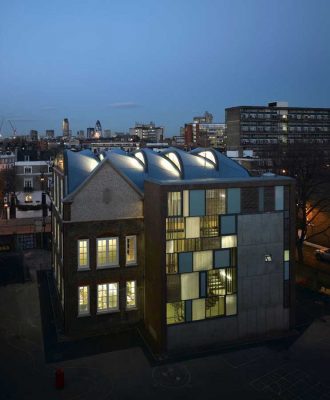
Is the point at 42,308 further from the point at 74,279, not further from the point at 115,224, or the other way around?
the point at 115,224

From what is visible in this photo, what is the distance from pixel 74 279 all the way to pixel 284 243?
46.5 feet

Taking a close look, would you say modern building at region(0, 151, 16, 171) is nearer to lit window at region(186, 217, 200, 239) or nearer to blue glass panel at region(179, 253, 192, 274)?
lit window at region(186, 217, 200, 239)

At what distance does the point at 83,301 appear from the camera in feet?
89.2

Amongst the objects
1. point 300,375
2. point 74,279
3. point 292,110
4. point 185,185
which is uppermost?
point 292,110

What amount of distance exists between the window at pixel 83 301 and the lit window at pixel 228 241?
9574 mm

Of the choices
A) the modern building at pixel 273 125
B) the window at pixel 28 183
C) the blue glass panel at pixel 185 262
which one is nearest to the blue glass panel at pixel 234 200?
the blue glass panel at pixel 185 262

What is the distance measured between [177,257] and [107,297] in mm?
6272

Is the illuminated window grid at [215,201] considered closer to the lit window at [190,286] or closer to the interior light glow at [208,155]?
the lit window at [190,286]

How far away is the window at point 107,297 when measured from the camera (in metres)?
27.3

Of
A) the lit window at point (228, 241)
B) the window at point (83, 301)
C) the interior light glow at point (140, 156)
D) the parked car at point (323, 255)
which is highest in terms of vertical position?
the interior light glow at point (140, 156)

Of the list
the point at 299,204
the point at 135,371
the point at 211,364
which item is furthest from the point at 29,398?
the point at 299,204

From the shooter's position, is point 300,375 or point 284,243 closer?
point 300,375

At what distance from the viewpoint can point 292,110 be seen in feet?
384

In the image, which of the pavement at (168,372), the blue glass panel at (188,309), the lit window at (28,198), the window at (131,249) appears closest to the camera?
the pavement at (168,372)
